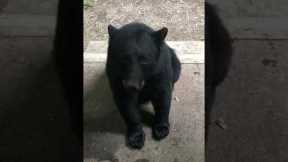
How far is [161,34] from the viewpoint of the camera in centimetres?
97

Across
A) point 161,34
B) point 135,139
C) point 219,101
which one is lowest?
point 135,139

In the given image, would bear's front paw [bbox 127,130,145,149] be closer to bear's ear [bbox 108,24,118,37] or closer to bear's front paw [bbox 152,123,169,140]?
bear's front paw [bbox 152,123,169,140]

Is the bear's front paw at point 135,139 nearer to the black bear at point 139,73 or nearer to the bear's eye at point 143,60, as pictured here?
the black bear at point 139,73

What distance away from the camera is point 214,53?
97cm

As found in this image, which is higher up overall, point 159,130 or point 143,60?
point 143,60

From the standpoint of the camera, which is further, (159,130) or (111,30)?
(159,130)

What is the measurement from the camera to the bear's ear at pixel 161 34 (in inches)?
37.9

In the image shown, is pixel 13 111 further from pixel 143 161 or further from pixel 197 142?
pixel 197 142

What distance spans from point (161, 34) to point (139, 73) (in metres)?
0.10

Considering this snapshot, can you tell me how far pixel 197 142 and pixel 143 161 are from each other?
0.14 m

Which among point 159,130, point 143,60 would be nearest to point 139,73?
point 143,60

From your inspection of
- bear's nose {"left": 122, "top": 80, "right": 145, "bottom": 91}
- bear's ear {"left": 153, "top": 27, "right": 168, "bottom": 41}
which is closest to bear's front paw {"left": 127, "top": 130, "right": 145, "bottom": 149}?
bear's nose {"left": 122, "top": 80, "right": 145, "bottom": 91}

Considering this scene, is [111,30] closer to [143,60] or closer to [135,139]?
[143,60]

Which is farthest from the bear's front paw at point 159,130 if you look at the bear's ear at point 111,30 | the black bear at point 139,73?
the bear's ear at point 111,30
